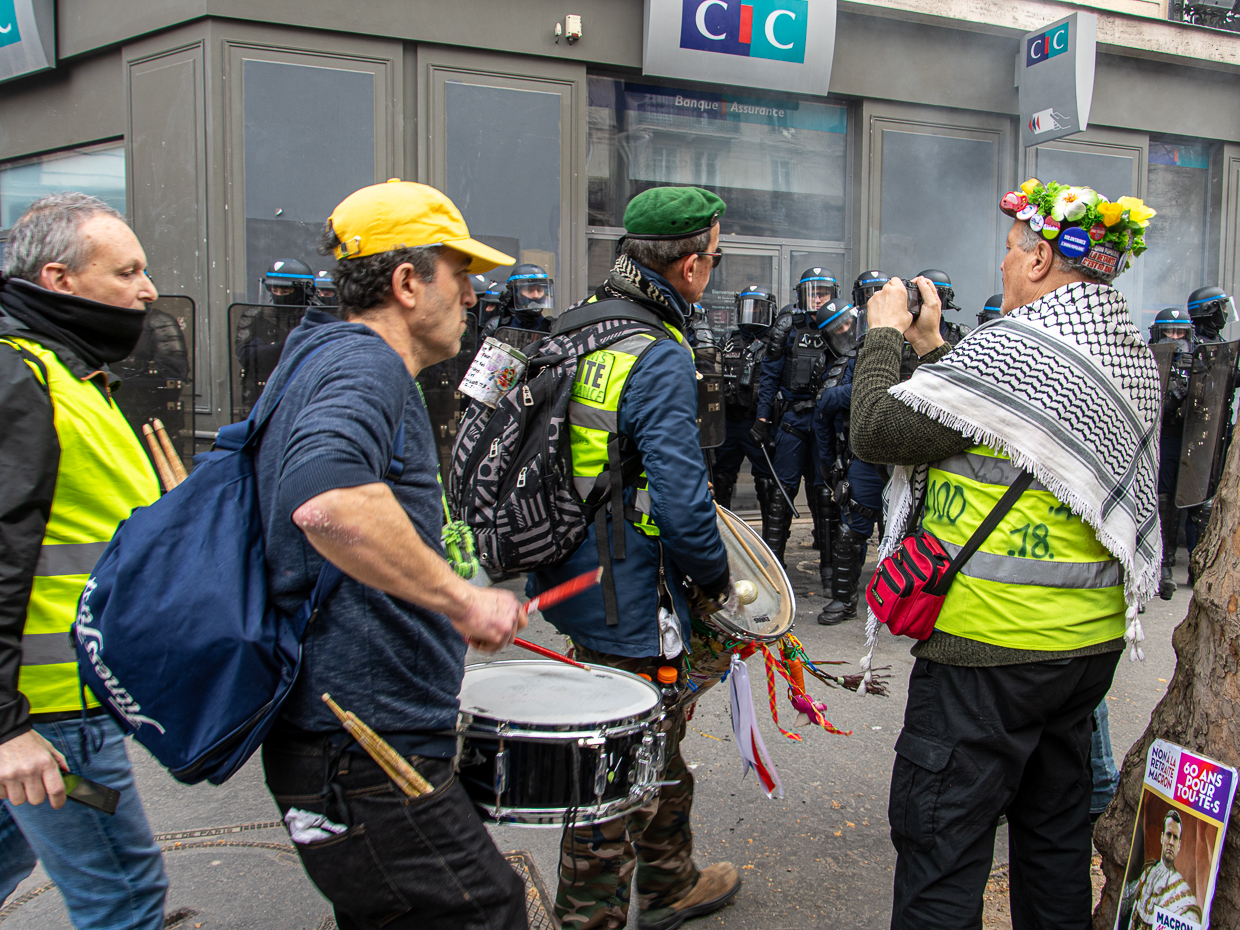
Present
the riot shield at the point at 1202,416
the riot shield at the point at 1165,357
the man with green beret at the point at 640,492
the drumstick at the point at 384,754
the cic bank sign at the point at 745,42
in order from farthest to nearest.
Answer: the cic bank sign at the point at 745,42
the riot shield at the point at 1202,416
the riot shield at the point at 1165,357
the man with green beret at the point at 640,492
the drumstick at the point at 384,754

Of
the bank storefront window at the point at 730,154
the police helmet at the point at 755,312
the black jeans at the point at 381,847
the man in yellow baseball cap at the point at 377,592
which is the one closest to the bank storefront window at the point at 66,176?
the bank storefront window at the point at 730,154

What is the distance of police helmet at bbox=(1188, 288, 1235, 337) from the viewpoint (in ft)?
26.1

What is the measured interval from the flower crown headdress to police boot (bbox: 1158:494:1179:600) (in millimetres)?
5558

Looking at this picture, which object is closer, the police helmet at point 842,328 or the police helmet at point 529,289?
the police helmet at point 842,328

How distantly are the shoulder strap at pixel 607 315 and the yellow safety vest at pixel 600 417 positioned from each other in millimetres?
88

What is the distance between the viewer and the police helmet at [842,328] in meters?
6.89

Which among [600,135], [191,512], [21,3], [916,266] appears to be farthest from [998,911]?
[21,3]

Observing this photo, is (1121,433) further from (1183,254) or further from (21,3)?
(1183,254)

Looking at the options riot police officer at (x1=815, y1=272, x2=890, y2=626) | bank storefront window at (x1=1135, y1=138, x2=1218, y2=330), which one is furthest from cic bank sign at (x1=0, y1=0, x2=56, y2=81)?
bank storefront window at (x1=1135, y1=138, x2=1218, y2=330)

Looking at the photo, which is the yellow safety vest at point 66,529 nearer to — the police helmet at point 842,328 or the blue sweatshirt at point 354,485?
the blue sweatshirt at point 354,485

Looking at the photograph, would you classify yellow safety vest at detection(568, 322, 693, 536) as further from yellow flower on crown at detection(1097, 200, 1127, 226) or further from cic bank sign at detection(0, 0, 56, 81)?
cic bank sign at detection(0, 0, 56, 81)

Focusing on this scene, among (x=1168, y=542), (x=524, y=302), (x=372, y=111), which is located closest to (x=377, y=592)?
(x=524, y=302)

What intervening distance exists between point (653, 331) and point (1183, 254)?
14.3m

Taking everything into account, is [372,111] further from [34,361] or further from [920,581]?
[920,581]
